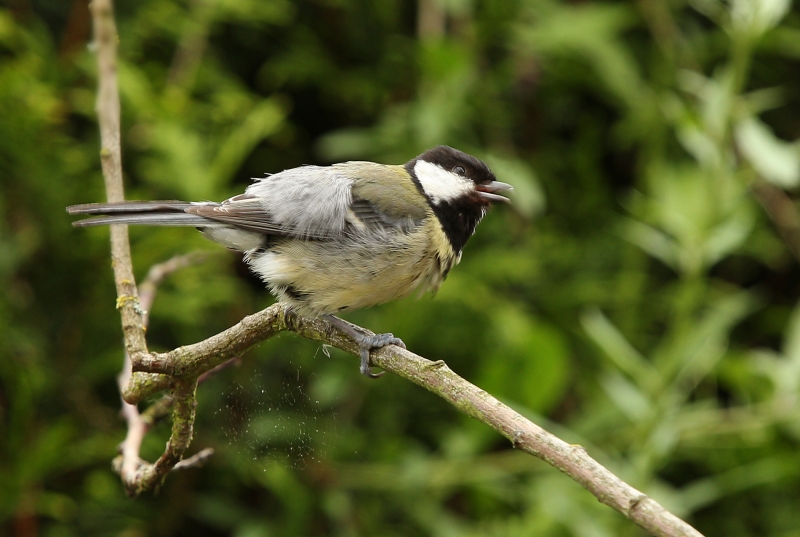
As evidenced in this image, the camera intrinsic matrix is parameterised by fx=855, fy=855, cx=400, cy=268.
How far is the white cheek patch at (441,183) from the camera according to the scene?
8.86 ft

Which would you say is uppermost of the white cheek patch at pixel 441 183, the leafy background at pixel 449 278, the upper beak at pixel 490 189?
the upper beak at pixel 490 189

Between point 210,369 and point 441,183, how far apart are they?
1.13m

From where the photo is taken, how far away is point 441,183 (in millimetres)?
2736

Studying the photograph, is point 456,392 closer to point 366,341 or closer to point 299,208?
point 366,341

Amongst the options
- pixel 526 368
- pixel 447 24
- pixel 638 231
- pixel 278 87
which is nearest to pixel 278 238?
pixel 526 368

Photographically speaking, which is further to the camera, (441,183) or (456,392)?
(441,183)

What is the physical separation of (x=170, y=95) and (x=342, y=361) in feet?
4.03

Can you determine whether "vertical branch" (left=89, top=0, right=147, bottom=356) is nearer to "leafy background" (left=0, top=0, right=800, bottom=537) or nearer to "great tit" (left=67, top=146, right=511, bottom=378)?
"great tit" (left=67, top=146, right=511, bottom=378)

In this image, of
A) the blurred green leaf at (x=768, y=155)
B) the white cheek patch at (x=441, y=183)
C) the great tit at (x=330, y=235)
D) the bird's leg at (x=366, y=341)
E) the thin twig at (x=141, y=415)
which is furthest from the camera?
the white cheek patch at (x=441, y=183)

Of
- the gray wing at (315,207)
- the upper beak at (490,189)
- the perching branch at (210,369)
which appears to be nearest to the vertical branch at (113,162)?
the perching branch at (210,369)

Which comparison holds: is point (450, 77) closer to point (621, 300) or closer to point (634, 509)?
point (621, 300)

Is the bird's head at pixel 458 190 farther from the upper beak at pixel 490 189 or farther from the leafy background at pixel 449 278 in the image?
the leafy background at pixel 449 278

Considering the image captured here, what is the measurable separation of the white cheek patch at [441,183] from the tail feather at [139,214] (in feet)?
2.38

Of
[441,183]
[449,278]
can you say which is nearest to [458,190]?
[441,183]
